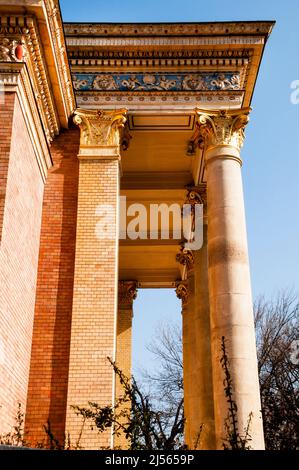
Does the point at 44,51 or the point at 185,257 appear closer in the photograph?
the point at 44,51

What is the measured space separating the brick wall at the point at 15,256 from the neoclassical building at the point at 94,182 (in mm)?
40

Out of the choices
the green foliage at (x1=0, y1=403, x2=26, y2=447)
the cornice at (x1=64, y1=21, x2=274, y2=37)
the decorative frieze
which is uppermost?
the cornice at (x1=64, y1=21, x2=274, y2=37)

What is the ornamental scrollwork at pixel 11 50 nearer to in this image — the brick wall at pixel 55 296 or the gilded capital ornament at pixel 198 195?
the brick wall at pixel 55 296

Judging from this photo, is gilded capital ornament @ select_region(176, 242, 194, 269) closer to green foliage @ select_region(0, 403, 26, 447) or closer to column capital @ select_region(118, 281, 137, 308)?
column capital @ select_region(118, 281, 137, 308)

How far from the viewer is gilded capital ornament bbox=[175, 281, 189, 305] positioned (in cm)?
2415

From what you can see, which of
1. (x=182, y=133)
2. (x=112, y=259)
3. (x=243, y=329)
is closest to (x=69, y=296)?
(x=112, y=259)

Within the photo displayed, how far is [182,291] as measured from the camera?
24.7 metres

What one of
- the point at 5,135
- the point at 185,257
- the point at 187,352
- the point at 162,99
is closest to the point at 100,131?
the point at 162,99

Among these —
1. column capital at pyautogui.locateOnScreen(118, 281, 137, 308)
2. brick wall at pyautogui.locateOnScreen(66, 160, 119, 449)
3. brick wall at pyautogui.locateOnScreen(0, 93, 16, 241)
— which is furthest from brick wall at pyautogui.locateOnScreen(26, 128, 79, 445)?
column capital at pyautogui.locateOnScreen(118, 281, 137, 308)

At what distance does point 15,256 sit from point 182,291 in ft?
47.4

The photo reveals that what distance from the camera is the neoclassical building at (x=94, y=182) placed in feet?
36.5

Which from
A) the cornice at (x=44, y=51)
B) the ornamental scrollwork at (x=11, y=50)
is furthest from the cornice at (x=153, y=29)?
the ornamental scrollwork at (x=11, y=50)

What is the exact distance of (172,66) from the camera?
51.0 feet

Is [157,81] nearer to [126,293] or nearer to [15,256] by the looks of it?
[15,256]
